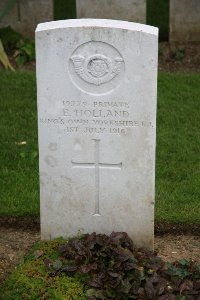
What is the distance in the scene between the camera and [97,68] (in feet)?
15.1

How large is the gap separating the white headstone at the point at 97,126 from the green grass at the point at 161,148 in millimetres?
789

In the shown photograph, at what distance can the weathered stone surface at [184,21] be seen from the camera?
9305mm

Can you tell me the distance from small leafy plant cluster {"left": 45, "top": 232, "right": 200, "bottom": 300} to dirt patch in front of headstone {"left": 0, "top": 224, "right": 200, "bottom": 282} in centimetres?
45

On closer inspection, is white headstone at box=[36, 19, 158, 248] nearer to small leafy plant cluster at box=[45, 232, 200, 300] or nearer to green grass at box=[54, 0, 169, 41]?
small leafy plant cluster at box=[45, 232, 200, 300]

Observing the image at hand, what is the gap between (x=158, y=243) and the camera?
5.45 m

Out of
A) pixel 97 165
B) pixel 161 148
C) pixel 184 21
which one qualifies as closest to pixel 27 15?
pixel 184 21

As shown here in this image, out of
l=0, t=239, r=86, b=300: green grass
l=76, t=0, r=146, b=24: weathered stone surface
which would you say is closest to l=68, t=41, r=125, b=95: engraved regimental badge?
l=0, t=239, r=86, b=300: green grass

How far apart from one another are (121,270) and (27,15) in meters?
5.70

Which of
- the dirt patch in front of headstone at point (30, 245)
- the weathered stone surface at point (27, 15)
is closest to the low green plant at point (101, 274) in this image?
the dirt patch in front of headstone at point (30, 245)

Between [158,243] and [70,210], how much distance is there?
839 mm

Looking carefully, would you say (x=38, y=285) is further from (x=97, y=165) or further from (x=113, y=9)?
(x=113, y=9)

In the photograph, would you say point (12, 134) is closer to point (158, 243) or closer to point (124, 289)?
point (158, 243)

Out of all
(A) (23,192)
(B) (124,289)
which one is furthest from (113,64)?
(A) (23,192)

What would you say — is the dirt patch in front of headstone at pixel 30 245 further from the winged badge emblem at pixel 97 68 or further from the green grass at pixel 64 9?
the green grass at pixel 64 9
